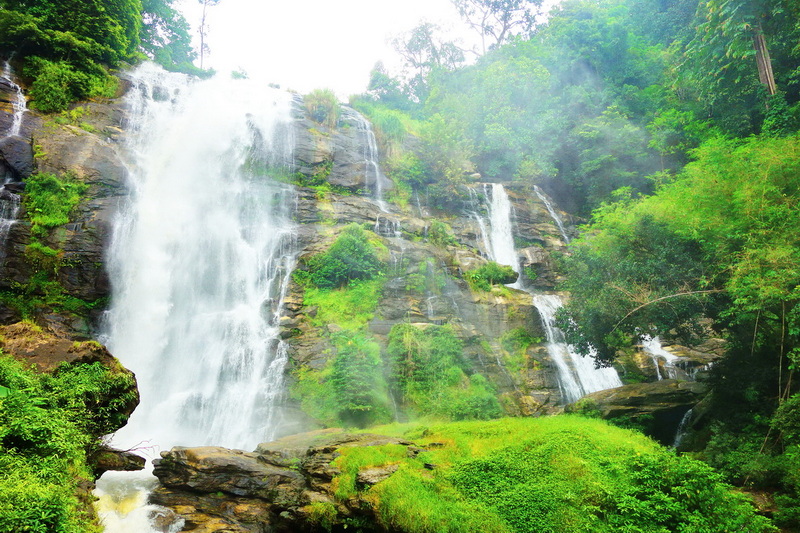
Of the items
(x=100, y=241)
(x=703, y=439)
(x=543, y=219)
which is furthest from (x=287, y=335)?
(x=543, y=219)

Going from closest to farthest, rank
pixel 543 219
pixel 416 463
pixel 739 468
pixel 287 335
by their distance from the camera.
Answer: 1. pixel 416 463
2. pixel 739 468
3. pixel 287 335
4. pixel 543 219

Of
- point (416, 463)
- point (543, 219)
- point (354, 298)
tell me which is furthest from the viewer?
point (543, 219)

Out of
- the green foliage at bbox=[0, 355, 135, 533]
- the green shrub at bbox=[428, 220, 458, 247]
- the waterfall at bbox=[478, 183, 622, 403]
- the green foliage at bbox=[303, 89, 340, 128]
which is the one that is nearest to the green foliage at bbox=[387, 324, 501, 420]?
the waterfall at bbox=[478, 183, 622, 403]

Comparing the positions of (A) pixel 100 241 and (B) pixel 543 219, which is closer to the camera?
(A) pixel 100 241

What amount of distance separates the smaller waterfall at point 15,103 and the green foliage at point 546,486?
1789 cm

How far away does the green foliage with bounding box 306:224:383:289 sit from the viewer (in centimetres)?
1683

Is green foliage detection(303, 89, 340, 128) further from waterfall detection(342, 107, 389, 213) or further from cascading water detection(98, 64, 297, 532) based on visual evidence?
cascading water detection(98, 64, 297, 532)

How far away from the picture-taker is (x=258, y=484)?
8.20 metres

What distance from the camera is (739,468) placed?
8.22 meters

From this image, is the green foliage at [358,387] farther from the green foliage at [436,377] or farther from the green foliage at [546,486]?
the green foliage at [546,486]

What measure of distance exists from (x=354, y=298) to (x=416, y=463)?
9593mm

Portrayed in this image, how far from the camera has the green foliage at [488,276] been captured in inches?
695

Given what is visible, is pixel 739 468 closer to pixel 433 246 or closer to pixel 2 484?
pixel 2 484

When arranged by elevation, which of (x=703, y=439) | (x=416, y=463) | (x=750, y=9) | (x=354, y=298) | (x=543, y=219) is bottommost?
(x=703, y=439)
